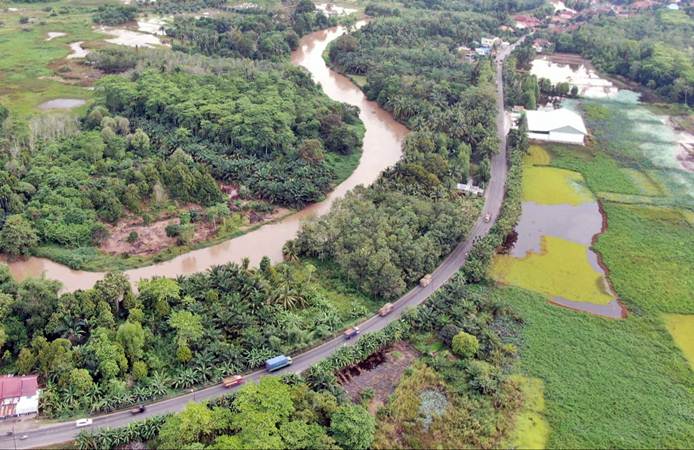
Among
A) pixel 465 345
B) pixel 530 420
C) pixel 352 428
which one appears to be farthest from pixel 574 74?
pixel 352 428

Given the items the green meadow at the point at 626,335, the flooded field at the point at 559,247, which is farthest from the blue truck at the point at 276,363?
the flooded field at the point at 559,247

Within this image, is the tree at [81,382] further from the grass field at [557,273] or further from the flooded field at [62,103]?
the flooded field at [62,103]

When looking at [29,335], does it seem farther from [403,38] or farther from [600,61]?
[600,61]

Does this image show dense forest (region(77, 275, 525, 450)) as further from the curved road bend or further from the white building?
the white building

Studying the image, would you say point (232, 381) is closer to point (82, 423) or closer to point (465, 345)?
point (82, 423)

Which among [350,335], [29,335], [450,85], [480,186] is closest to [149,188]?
[29,335]

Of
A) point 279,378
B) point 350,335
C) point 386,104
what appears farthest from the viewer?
point 386,104

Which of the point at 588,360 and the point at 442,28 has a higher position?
the point at 442,28
